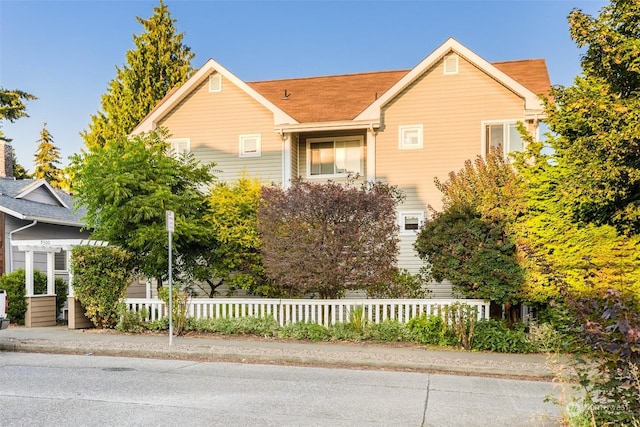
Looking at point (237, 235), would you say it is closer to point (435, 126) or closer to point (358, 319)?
point (358, 319)

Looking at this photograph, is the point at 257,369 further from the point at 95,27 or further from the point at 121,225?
the point at 95,27

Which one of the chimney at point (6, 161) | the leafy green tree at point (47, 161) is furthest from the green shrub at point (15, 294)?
the leafy green tree at point (47, 161)

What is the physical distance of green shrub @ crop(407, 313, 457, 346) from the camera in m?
12.6

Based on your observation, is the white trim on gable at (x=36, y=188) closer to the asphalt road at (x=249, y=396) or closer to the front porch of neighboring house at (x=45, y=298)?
the front porch of neighboring house at (x=45, y=298)

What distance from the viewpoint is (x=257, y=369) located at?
394 inches

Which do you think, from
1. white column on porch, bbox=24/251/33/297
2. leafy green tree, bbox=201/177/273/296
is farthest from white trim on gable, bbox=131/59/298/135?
white column on porch, bbox=24/251/33/297

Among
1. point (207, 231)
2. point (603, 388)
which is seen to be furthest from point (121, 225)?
point (603, 388)

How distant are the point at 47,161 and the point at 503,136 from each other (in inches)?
1756

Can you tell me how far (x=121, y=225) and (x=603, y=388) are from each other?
1241cm

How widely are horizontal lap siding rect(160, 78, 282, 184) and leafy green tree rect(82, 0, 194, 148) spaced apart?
470 inches

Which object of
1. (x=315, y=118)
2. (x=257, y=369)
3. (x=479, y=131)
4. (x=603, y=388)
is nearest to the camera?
(x=603, y=388)

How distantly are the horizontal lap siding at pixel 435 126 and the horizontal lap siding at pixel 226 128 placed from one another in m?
3.93

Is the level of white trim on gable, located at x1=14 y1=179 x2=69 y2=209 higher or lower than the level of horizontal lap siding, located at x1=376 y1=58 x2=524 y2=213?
lower

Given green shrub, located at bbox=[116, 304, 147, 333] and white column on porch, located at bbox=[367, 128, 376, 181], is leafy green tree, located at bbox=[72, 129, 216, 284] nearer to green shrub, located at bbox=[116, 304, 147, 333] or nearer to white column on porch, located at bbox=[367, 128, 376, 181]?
green shrub, located at bbox=[116, 304, 147, 333]
